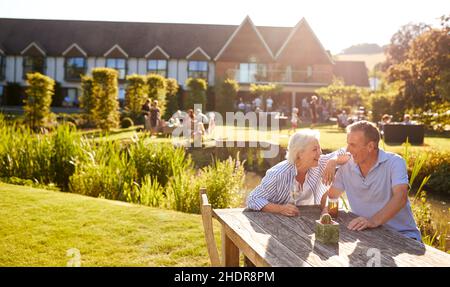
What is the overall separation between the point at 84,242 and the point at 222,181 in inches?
129

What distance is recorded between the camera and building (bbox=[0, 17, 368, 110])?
140 ft

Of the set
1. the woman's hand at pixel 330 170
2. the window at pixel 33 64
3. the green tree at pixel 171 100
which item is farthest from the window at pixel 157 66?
the woman's hand at pixel 330 170

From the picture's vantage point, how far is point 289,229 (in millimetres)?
3465

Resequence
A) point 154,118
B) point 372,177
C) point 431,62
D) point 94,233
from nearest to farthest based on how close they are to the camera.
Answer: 1. point 372,177
2. point 94,233
3. point 431,62
4. point 154,118

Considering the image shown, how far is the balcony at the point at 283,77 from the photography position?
42.1m

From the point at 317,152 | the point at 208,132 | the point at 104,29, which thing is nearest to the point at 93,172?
the point at 317,152

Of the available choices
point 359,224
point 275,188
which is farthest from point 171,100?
point 359,224

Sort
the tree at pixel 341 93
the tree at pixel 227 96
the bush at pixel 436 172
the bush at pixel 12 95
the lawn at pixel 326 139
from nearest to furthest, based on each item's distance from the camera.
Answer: the bush at pixel 436 172 < the lawn at pixel 326 139 < the tree at pixel 341 93 < the tree at pixel 227 96 < the bush at pixel 12 95

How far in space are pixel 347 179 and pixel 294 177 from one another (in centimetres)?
59

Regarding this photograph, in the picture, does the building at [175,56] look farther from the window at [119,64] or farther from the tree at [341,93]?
the tree at [341,93]

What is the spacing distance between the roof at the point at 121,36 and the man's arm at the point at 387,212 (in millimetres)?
40356

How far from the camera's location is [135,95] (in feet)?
92.7

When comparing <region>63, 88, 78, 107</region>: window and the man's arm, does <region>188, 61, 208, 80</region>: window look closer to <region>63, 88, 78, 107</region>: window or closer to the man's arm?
<region>63, 88, 78, 107</region>: window

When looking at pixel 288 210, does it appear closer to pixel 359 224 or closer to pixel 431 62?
pixel 359 224
